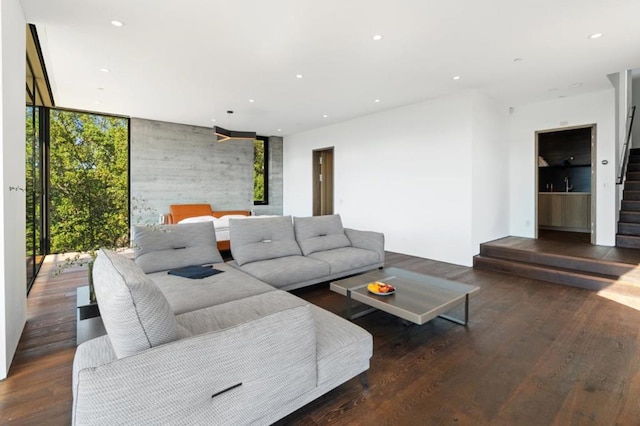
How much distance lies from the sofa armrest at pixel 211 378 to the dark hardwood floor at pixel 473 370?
16.3 inches

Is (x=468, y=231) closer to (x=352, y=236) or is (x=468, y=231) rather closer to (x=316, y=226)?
(x=352, y=236)

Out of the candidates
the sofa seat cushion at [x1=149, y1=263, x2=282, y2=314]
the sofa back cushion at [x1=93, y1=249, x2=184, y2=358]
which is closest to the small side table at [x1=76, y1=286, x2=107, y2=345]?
the sofa seat cushion at [x1=149, y1=263, x2=282, y2=314]

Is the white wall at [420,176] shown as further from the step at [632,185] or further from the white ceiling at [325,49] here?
the step at [632,185]

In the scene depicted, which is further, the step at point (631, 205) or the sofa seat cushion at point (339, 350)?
the step at point (631, 205)

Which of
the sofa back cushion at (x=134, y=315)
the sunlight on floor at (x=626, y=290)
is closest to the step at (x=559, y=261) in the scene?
the sunlight on floor at (x=626, y=290)

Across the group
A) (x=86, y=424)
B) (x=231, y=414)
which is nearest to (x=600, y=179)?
(x=231, y=414)

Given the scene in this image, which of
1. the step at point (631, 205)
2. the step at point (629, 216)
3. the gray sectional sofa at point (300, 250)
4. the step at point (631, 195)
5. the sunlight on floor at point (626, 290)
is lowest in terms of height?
the sunlight on floor at point (626, 290)

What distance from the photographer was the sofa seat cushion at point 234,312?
187 centimetres

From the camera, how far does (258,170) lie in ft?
29.1

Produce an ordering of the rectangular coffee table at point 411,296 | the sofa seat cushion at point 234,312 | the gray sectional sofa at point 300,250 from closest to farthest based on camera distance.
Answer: the sofa seat cushion at point 234,312 < the rectangular coffee table at point 411,296 < the gray sectional sofa at point 300,250

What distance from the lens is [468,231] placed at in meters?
5.11

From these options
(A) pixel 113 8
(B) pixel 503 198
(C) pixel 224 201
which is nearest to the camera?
(A) pixel 113 8

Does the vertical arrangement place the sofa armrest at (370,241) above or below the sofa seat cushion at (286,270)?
above

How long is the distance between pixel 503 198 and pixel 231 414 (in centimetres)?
629
